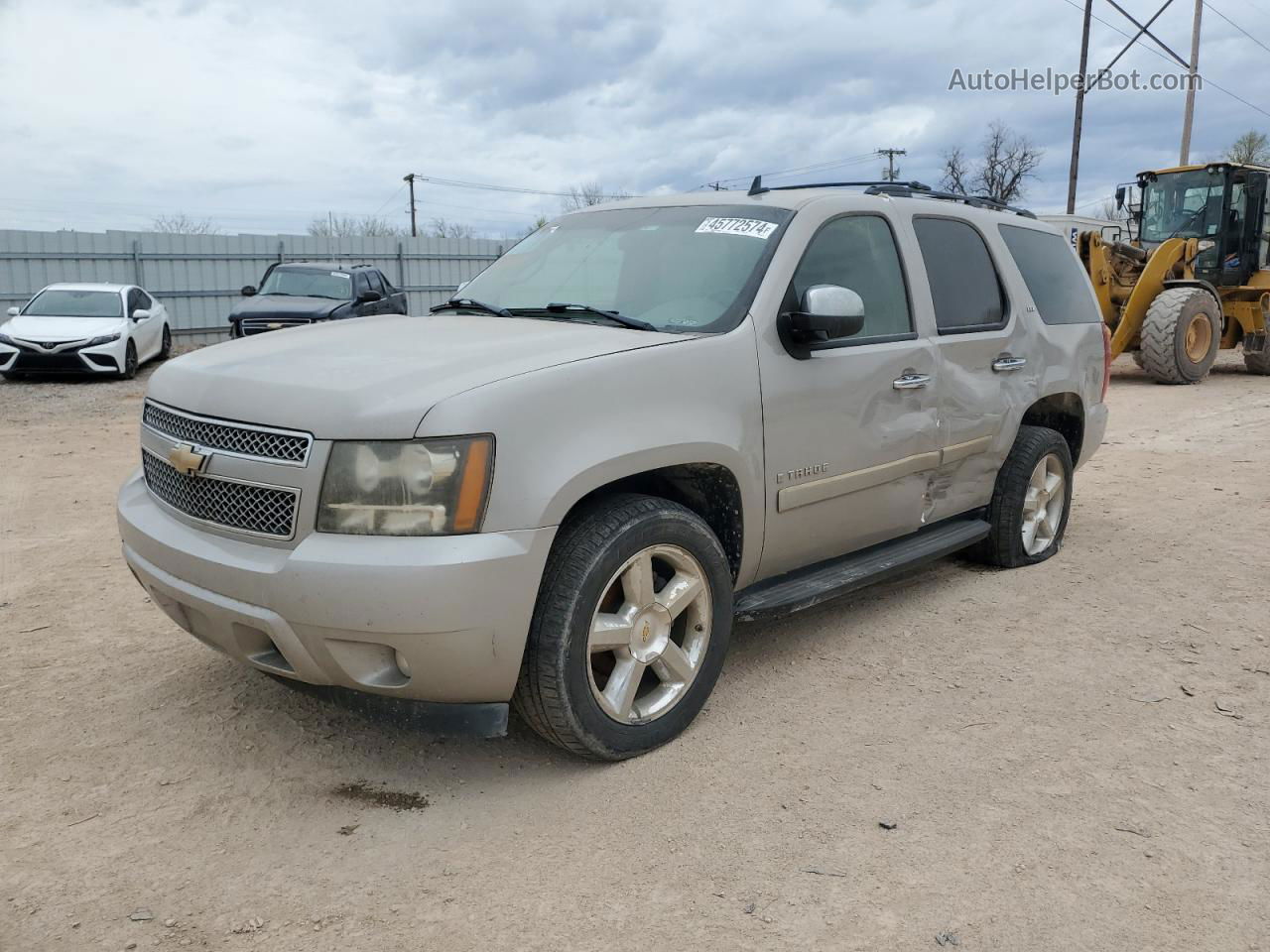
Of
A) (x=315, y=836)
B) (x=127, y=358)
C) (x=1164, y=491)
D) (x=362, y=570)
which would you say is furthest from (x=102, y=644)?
(x=127, y=358)

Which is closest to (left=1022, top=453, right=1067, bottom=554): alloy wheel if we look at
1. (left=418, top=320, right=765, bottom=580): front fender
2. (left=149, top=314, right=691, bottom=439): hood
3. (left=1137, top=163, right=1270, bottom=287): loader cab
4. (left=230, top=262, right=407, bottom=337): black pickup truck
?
(left=418, top=320, right=765, bottom=580): front fender

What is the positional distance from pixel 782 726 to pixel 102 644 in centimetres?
289

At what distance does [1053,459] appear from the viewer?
5578 millimetres

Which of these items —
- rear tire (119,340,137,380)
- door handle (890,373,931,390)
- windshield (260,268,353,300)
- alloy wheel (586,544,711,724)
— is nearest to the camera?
alloy wheel (586,544,711,724)

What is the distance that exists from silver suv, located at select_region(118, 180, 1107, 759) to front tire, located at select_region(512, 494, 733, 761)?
1 cm

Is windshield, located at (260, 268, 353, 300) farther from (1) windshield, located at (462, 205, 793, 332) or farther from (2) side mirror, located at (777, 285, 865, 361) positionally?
(2) side mirror, located at (777, 285, 865, 361)

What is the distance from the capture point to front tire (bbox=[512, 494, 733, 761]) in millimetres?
3084

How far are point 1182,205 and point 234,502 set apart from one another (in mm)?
16138

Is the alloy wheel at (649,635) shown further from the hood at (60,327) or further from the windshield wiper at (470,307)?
the hood at (60,327)

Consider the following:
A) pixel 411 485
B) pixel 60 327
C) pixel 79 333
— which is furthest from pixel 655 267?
pixel 60 327

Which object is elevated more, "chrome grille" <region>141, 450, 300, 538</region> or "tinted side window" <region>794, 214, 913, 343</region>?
"tinted side window" <region>794, 214, 913, 343</region>

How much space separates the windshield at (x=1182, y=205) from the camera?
15.2m

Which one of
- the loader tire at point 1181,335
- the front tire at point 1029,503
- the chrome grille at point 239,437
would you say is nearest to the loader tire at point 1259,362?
the loader tire at point 1181,335

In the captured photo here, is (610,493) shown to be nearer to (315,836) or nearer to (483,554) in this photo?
(483,554)
